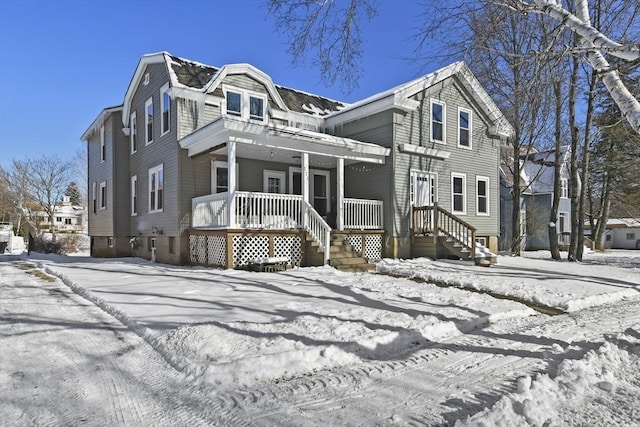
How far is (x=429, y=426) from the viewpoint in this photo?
2811 millimetres

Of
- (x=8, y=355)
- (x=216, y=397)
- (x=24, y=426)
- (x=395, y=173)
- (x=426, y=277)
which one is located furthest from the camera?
(x=395, y=173)

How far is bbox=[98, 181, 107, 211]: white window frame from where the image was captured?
1910 centimetres

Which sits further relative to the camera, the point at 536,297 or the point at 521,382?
the point at 536,297

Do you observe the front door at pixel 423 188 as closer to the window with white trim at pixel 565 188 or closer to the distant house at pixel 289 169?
the distant house at pixel 289 169

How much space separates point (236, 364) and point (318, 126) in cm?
1407

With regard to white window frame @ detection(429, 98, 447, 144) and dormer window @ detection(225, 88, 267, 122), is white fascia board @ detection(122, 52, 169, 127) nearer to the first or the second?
dormer window @ detection(225, 88, 267, 122)

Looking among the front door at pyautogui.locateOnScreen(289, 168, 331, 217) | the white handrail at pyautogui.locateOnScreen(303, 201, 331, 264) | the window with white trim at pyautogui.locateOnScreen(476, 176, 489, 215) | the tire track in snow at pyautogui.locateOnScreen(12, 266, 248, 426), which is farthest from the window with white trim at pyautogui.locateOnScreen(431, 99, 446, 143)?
the tire track in snow at pyautogui.locateOnScreen(12, 266, 248, 426)

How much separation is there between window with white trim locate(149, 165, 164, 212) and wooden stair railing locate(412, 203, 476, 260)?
9624mm

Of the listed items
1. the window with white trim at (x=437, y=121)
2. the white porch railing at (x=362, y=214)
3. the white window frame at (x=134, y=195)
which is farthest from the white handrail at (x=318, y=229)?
the white window frame at (x=134, y=195)

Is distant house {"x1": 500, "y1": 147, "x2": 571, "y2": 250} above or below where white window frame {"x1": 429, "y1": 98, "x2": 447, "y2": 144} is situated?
below

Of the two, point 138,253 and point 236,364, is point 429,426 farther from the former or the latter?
point 138,253

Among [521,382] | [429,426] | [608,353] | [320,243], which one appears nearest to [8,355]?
[429,426]

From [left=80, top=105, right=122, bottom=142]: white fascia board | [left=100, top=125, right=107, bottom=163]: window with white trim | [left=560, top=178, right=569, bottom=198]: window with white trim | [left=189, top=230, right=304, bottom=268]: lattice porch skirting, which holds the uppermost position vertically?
[left=80, top=105, right=122, bottom=142]: white fascia board

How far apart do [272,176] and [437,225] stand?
6.45 m
